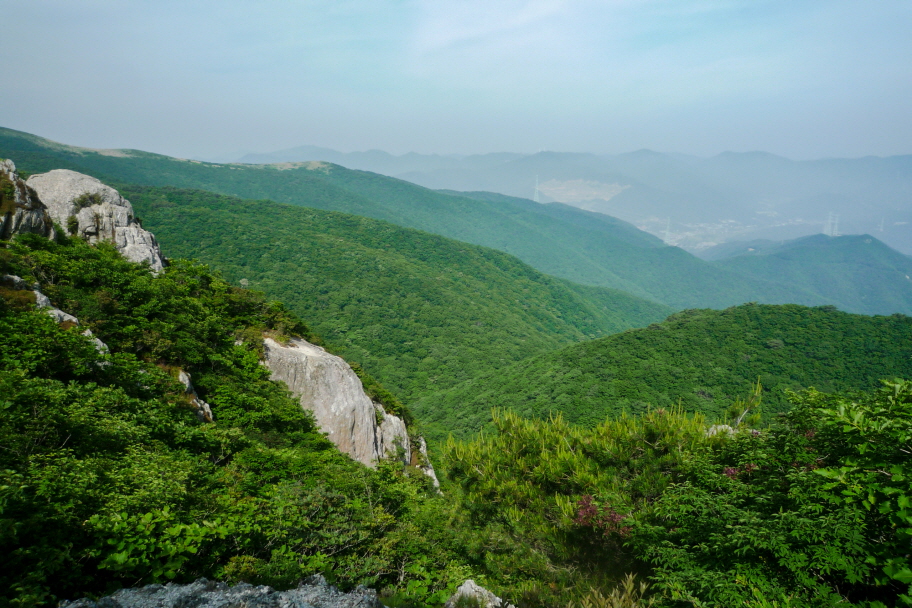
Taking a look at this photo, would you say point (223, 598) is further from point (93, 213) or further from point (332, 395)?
point (93, 213)

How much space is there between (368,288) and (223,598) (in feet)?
237

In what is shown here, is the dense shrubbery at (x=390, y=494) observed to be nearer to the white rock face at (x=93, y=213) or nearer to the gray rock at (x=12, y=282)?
the gray rock at (x=12, y=282)

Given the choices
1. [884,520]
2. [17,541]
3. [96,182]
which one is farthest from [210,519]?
[96,182]

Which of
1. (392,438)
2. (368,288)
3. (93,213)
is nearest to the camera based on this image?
(392,438)

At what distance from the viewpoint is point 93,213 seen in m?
A: 22.8

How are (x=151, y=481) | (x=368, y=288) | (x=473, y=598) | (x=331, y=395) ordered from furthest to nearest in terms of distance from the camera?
(x=368, y=288)
(x=331, y=395)
(x=473, y=598)
(x=151, y=481)

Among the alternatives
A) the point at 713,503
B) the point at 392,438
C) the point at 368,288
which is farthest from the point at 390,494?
the point at 368,288

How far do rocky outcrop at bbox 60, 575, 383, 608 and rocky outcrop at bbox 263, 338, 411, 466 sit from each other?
11.6m

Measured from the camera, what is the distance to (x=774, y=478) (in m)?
7.22

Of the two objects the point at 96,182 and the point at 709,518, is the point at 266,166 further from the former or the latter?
the point at 709,518

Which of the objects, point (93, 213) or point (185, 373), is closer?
point (185, 373)

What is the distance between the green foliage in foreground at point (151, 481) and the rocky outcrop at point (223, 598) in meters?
0.27

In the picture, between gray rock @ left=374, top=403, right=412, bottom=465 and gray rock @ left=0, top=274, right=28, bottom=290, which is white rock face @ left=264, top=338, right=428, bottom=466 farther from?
gray rock @ left=0, top=274, right=28, bottom=290

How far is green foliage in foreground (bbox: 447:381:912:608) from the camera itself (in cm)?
503
